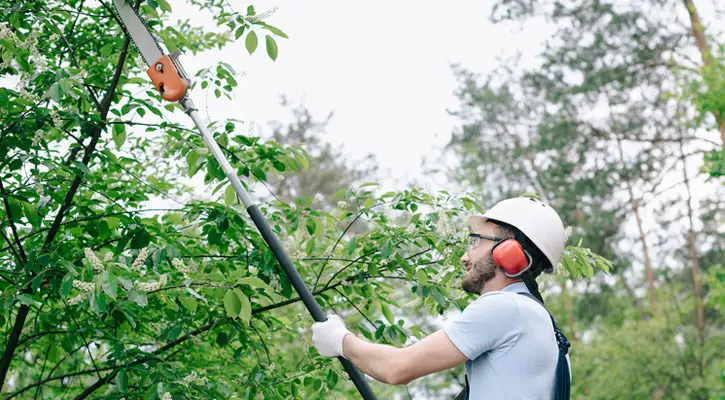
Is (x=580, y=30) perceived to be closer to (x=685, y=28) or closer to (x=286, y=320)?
(x=685, y=28)

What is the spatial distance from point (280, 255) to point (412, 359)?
83cm

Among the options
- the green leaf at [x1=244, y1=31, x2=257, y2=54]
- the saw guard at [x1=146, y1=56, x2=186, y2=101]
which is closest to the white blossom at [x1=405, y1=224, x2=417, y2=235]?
the green leaf at [x1=244, y1=31, x2=257, y2=54]

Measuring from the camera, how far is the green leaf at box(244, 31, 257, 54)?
371 centimetres

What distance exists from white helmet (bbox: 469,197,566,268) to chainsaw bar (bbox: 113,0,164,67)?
1.71 metres

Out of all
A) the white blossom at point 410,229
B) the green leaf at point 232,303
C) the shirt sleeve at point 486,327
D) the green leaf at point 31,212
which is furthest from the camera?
the white blossom at point 410,229

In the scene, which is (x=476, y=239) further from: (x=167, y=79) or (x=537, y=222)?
(x=167, y=79)

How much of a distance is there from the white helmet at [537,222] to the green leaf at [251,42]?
1.41 metres

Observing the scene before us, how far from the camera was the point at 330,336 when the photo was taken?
293 centimetres

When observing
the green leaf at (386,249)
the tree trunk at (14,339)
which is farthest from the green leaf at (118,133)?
the green leaf at (386,249)

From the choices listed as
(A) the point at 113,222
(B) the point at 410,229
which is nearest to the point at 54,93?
(A) the point at 113,222

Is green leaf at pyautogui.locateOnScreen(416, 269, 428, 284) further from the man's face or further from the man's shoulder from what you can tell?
the man's shoulder

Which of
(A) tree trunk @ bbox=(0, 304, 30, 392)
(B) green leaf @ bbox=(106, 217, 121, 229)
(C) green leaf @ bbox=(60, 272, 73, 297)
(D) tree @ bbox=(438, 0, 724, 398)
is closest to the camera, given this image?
(C) green leaf @ bbox=(60, 272, 73, 297)

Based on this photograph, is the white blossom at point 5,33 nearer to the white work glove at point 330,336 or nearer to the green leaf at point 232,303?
the green leaf at point 232,303

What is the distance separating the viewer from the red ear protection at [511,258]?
9.27 feet
